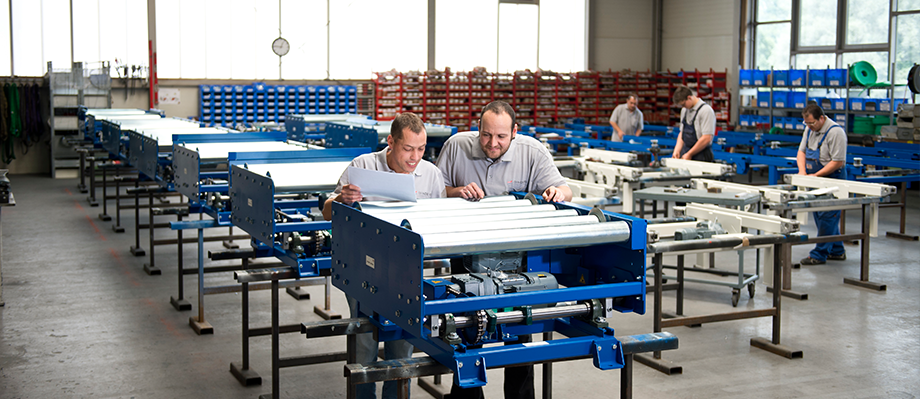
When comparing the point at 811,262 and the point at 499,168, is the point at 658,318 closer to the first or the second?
the point at 499,168

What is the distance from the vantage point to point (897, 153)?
32.4 feet

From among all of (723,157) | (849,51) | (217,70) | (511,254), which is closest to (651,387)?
(511,254)

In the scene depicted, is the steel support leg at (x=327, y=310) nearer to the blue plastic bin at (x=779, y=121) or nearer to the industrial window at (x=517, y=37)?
the blue plastic bin at (x=779, y=121)

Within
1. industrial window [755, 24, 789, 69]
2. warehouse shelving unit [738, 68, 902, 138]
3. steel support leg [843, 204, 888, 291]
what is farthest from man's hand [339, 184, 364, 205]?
industrial window [755, 24, 789, 69]

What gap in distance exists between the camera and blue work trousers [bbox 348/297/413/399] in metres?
3.10

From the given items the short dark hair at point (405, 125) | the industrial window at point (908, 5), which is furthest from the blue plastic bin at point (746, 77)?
the short dark hair at point (405, 125)

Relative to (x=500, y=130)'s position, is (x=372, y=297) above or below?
below

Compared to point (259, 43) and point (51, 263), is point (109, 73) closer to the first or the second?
point (259, 43)

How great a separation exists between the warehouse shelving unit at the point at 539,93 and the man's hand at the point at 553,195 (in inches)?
560

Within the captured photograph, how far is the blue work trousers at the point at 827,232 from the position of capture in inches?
277

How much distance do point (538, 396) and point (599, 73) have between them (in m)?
15.2

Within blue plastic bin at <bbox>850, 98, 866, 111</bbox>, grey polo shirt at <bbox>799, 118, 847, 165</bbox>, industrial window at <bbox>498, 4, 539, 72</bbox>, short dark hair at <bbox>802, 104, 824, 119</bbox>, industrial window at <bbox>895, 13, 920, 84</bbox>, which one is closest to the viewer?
grey polo shirt at <bbox>799, 118, 847, 165</bbox>

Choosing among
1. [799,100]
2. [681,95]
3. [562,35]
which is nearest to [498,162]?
[681,95]

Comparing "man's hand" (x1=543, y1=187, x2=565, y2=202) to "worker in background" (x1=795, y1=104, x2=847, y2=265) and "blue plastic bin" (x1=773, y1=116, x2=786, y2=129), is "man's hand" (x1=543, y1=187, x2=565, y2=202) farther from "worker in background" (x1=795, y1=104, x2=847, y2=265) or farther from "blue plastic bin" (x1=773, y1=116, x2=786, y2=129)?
"blue plastic bin" (x1=773, y1=116, x2=786, y2=129)
